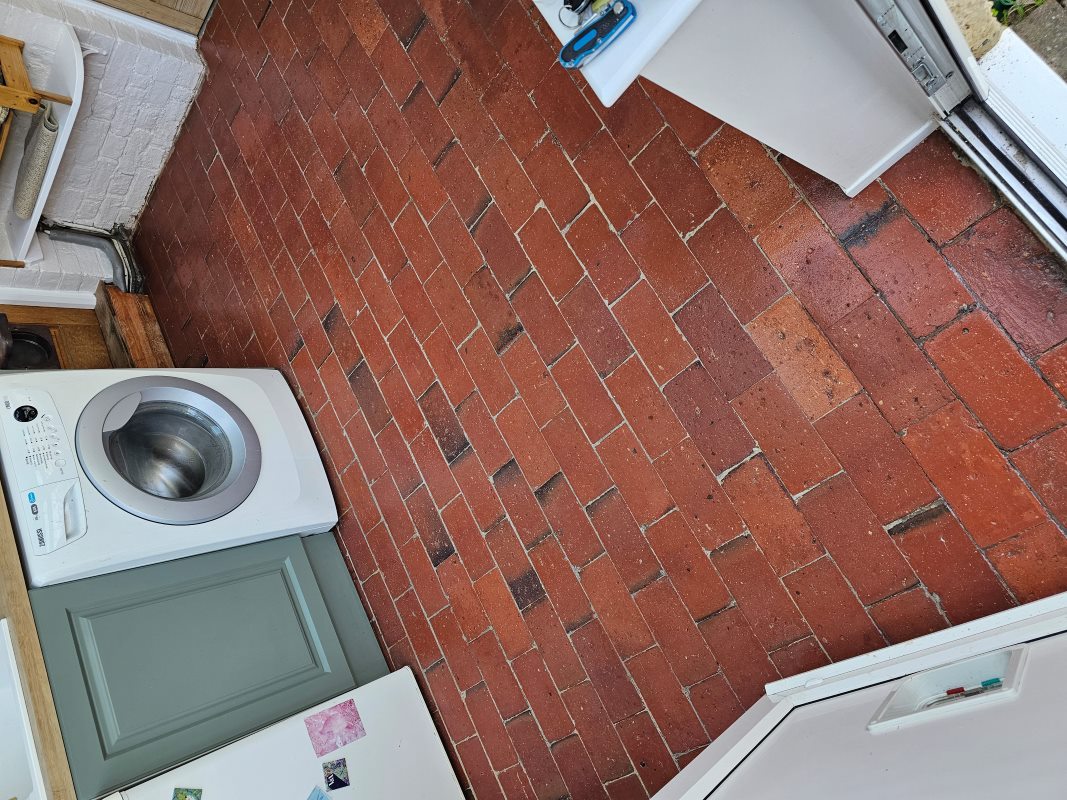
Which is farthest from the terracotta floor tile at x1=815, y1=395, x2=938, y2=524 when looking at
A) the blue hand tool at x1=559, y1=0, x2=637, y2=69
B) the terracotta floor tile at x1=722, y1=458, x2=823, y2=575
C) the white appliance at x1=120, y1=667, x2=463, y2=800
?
the white appliance at x1=120, y1=667, x2=463, y2=800

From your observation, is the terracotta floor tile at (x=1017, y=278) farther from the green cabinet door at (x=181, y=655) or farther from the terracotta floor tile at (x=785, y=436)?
the green cabinet door at (x=181, y=655)

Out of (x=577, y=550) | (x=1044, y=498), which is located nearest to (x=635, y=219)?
(x=577, y=550)

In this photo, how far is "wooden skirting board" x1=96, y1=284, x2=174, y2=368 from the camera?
285 centimetres

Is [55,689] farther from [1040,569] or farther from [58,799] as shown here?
[1040,569]

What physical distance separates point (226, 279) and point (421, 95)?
1.18 metres

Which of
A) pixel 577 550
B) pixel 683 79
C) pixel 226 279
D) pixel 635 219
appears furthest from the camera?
pixel 226 279

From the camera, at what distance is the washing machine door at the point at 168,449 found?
1900 millimetres

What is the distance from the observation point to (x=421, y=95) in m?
2.15

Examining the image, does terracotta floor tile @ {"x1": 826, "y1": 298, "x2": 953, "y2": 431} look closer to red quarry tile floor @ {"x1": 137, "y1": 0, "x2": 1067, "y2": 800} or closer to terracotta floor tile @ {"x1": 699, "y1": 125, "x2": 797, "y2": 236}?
red quarry tile floor @ {"x1": 137, "y1": 0, "x2": 1067, "y2": 800}

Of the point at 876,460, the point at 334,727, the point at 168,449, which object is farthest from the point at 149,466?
the point at 876,460

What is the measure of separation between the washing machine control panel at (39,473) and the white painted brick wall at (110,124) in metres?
1.26

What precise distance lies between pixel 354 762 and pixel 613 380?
3.95 ft

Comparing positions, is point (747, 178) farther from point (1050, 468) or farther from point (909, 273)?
point (1050, 468)

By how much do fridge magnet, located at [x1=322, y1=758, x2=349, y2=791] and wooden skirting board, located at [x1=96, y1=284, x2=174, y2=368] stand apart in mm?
1731
